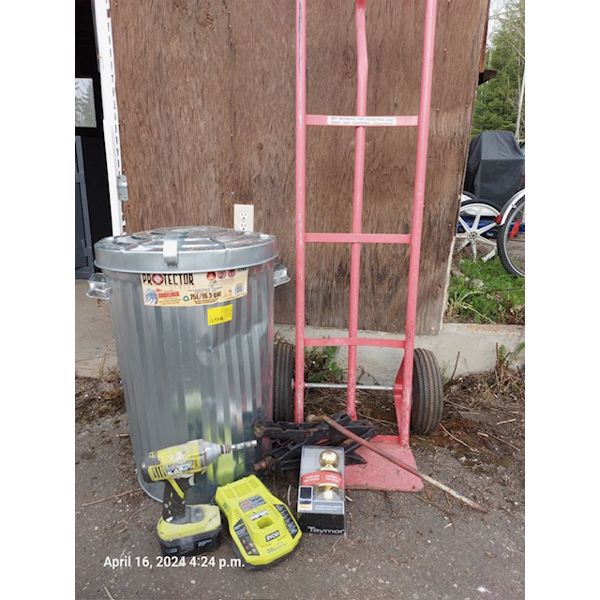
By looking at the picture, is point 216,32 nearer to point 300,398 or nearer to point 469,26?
point 469,26

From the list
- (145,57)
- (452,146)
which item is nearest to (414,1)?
(452,146)

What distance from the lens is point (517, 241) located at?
3.88 meters

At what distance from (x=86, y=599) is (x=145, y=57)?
6.87 ft

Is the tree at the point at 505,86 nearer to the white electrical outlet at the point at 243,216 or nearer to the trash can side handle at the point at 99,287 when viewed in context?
the white electrical outlet at the point at 243,216

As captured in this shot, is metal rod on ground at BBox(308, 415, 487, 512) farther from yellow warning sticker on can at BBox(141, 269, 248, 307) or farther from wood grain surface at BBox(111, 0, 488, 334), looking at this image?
wood grain surface at BBox(111, 0, 488, 334)

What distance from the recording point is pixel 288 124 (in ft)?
6.53

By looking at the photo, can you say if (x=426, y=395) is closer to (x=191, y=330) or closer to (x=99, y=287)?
(x=191, y=330)

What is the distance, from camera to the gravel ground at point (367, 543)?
122 cm

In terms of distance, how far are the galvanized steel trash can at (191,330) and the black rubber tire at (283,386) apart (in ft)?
0.84

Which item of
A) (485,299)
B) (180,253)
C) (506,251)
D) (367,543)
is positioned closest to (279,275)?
(180,253)

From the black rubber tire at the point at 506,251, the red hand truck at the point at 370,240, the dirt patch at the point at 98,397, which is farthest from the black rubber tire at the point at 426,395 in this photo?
the black rubber tire at the point at 506,251

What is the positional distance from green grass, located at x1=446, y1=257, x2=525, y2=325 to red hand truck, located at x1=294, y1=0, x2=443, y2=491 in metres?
0.64

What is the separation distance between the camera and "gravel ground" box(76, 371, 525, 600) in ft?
4.02

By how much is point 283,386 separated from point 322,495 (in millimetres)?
503
